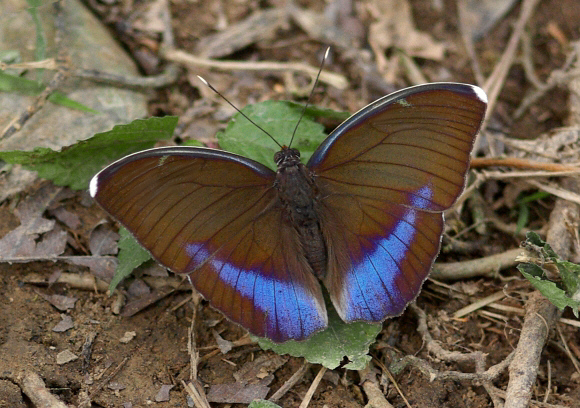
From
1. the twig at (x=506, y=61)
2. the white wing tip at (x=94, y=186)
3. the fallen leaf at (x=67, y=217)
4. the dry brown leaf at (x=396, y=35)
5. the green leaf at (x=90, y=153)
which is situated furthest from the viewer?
the dry brown leaf at (x=396, y=35)

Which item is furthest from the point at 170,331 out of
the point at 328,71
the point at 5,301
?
the point at 328,71

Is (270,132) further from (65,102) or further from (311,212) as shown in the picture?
(65,102)

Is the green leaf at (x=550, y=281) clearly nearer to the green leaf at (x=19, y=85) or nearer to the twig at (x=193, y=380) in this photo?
the twig at (x=193, y=380)

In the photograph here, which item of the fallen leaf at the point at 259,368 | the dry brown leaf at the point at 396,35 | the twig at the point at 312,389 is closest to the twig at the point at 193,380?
the fallen leaf at the point at 259,368

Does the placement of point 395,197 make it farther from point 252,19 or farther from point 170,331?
point 252,19

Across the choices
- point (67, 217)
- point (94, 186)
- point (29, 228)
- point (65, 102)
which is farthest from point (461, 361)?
point (65, 102)

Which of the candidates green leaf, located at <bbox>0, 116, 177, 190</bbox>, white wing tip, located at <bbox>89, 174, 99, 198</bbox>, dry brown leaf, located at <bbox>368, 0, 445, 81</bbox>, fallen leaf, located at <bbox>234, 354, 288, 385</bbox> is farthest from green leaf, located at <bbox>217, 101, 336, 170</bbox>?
dry brown leaf, located at <bbox>368, 0, 445, 81</bbox>

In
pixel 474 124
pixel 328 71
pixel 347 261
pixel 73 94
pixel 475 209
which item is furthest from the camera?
pixel 328 71
